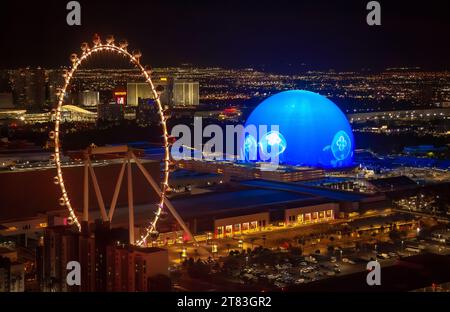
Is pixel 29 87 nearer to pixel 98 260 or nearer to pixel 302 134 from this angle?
pixel 302 134

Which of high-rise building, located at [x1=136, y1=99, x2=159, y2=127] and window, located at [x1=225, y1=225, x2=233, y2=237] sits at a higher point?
high-rise building, located at [x1=136, y1=99, x2=159, y2=127]

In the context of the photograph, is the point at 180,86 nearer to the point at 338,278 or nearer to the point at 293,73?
the point at 293,73

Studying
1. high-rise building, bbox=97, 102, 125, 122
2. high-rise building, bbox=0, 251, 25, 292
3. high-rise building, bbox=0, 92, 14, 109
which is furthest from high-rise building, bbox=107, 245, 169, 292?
high-rise building, bbox=0, 92, 14, 109

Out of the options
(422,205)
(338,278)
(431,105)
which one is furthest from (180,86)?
(338,278)

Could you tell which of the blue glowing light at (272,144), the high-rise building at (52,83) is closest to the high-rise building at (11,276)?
the blue glowing light at (272,144)

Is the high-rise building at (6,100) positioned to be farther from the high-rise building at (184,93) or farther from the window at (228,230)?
the window at (228,230)

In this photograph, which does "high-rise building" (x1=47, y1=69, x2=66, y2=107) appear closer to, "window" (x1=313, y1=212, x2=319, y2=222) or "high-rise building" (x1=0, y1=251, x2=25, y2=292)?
"window" (x1=313, y1=212, x2=319, y2=222)
